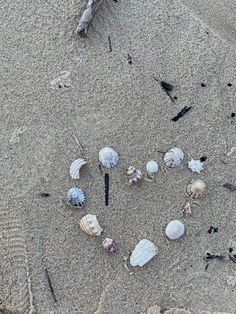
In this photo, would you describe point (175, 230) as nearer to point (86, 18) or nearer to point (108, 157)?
point (108, 157)

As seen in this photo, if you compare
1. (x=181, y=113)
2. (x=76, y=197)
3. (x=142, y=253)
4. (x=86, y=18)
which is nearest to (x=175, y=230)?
(x=142, y=253)

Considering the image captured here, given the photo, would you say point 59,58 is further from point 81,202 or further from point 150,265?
point 150,265

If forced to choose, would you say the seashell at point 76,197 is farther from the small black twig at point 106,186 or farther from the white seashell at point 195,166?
the white seashell at point 195,166

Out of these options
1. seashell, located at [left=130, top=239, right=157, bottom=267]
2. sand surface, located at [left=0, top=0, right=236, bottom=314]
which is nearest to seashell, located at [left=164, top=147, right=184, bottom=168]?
sand surface, located at [left=0, top=0, right=236, bottom=314]

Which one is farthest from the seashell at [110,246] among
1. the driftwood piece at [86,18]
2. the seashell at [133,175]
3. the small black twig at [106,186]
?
the driftwood piece at [86,18]

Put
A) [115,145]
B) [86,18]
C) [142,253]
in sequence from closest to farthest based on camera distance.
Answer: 1. [142,253]
2. [115,145]
3. [86,18]

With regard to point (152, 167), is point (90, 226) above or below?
below
